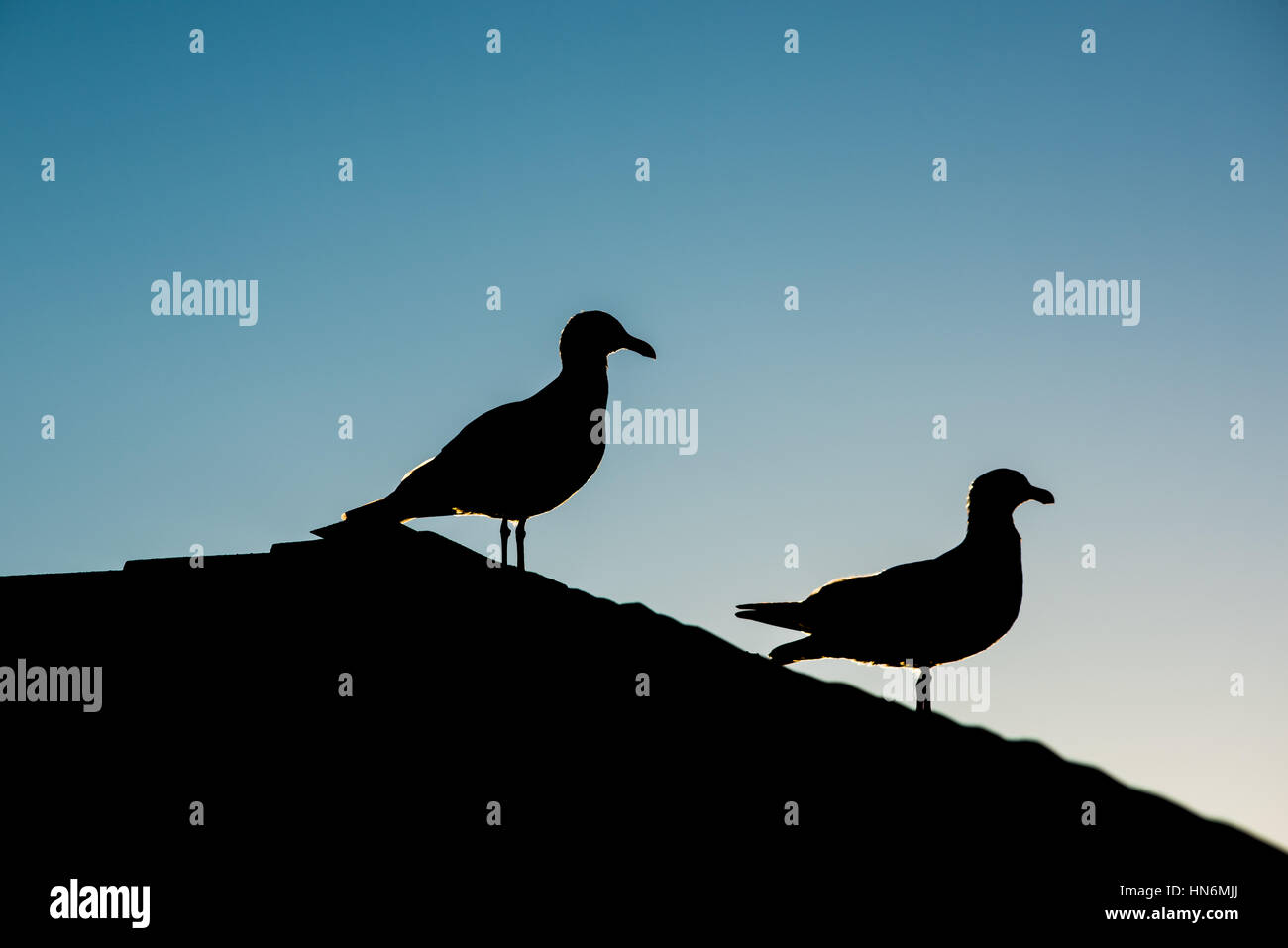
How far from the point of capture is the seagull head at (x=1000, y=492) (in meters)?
8.44

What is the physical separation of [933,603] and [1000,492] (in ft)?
3.19

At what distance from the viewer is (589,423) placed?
8258mm

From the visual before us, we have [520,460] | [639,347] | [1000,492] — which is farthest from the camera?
[639,347]

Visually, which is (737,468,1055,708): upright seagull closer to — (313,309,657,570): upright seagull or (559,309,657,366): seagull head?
(313,309,657,570): upright seagull

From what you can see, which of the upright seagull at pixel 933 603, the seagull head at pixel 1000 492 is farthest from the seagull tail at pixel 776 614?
the seagull head at pixel 1000 492

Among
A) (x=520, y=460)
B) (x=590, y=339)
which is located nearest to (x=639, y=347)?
(x=590, y=339)

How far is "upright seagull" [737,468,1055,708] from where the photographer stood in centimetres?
808

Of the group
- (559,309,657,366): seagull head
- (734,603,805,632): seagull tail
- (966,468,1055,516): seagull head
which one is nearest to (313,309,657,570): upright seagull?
(559,309,657,366): seagull head

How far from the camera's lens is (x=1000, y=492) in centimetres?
844

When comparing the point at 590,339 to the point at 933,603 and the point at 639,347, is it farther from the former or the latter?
the point at 933,603
